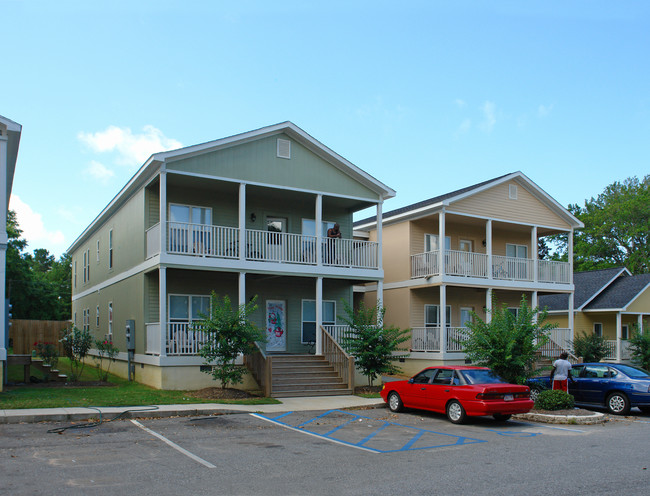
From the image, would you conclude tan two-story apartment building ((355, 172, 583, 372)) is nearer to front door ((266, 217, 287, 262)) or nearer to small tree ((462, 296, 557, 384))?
front door ((266, 217, 287, 262))

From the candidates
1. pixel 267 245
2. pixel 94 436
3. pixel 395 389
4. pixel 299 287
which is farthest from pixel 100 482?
pixel 299 287

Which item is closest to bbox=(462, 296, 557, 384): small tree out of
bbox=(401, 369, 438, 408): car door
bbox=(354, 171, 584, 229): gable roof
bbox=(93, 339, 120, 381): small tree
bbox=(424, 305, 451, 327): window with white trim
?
bbox=(401, 369, 438, 408): car door

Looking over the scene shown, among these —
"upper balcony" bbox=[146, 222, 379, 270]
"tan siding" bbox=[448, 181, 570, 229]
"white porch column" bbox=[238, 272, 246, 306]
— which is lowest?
"white porch column" bbox=[238, 272, 246, 306]

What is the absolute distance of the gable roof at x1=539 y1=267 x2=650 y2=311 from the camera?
112 ft

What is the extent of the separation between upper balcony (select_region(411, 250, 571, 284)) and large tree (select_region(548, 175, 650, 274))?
29.7m

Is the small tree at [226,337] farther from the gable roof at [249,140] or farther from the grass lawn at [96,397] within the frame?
the gable roof at [249,140]

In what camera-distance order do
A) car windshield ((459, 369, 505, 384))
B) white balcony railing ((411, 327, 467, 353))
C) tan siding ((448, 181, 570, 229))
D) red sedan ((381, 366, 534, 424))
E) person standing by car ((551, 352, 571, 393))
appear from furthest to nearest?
tan siding ((448, 181, 570, 229))
white balcony railing ((411, 327, 467, 353))
person standing by car ((551, 352, 571, 393))
car windshield ((459, 369, 505, 384))
red sedan ((381, 366, 534, 424))

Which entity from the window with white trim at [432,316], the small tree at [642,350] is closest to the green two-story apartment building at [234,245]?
the window with white trim at [432,316]

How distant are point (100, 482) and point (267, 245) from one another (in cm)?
1366

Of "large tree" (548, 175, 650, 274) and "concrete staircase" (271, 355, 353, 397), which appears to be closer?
"concrete staircase" (271, 355, 353, 397)

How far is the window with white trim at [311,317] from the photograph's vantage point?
79.0 feet

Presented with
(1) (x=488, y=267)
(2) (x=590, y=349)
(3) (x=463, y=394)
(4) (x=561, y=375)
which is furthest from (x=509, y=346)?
(2) (x=590, y=349)

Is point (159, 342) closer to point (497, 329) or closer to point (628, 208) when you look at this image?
point (497, 329)

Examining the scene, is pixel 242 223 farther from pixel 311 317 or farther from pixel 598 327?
pixel 598 327
